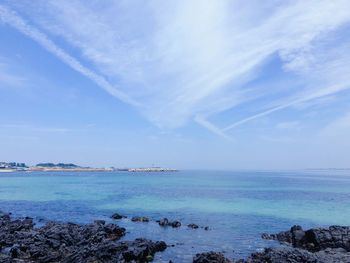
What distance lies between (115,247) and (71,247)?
14.6 feet

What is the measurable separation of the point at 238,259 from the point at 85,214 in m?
34.9

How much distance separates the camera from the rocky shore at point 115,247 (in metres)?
28.1

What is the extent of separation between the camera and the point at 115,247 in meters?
30.3

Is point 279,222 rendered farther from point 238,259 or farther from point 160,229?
point 238,259

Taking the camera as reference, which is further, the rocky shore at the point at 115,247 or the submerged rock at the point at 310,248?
the rocky shore at the point at 115,247

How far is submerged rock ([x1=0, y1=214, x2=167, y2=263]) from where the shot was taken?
28.2 m

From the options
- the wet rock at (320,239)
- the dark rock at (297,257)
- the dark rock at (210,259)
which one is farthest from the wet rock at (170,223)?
the dark rock at (210,259)

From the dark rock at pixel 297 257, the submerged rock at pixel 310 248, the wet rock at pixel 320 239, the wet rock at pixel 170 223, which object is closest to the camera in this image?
the dark rock at pixel 297 257

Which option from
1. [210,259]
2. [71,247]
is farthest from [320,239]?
[71,247]

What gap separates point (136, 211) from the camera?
62156 mm

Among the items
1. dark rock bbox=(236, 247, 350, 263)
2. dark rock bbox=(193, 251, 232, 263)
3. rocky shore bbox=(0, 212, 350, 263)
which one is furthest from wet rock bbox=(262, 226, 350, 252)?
dark rock bbox=(193, 251, 232, 263)

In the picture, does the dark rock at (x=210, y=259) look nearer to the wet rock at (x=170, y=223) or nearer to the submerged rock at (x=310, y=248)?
the submerged rock at (x=310, y=248)

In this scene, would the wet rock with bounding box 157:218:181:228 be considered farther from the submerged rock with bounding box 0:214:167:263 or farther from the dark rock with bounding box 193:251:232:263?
the dark rock with bounding box 193:251:232:263

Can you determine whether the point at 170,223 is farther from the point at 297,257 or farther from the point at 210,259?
the point at 297,257
